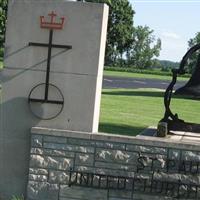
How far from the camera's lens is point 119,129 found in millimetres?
11688

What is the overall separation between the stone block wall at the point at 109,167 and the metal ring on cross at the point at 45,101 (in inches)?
8.7

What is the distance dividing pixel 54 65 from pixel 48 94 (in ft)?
1.16

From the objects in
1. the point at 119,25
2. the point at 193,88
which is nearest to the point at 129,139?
the point at 193,88

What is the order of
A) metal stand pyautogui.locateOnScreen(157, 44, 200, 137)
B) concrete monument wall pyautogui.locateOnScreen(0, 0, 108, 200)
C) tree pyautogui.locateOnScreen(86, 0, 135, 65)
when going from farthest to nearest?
tree pyautogui.locateOnScreen(86, 0, 135, 65)
metal stand pyautogui.locateOnScreen(157, 44, 200, 137)
concrete monument wall pyautogui.locateOnScreen(0, 0, 108, 200)

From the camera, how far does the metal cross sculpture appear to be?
709 centimetres

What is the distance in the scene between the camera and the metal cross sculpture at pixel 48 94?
709 cm

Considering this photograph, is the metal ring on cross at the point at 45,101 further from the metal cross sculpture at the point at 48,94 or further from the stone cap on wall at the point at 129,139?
the stone cap on wall at the point at 129,139

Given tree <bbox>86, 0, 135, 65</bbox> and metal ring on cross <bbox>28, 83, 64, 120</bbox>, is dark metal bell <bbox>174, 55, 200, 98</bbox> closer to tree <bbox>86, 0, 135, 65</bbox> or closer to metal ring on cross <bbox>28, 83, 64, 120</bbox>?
metal ring on cross <bbox>28, 83, 64, 120</bbox>

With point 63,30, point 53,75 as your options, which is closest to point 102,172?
point 53,75

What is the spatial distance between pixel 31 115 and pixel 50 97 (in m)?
0.33

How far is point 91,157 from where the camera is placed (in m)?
6.98

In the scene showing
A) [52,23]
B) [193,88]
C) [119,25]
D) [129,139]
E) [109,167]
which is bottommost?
[109,167]

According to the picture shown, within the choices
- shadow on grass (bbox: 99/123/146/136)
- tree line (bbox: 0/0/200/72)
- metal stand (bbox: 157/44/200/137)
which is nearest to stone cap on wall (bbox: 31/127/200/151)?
metal stand (bbox: 157/44/200/137)

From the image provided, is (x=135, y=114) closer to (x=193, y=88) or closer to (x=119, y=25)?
(x=193, y=88)
